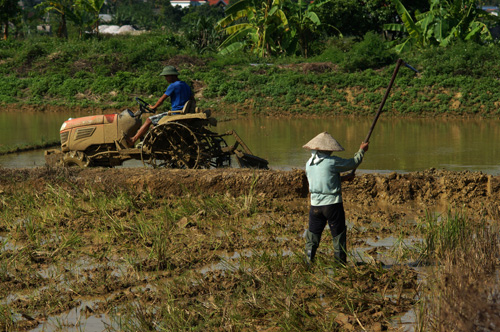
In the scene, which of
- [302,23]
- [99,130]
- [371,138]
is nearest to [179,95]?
[99,130]

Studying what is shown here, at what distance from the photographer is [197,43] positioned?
103ft

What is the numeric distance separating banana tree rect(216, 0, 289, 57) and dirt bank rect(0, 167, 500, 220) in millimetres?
16360

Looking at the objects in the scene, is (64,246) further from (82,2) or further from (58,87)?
(82,2)

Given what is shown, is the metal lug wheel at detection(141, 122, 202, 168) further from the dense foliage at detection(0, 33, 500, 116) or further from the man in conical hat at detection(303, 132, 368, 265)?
the dense foliage at detection(0, 33, 500, 116)

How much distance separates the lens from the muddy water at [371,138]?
1215cm

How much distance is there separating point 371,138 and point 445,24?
444 inches

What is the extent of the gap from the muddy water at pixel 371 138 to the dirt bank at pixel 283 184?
218 cm

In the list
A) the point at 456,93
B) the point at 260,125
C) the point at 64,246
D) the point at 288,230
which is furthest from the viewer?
the point at 456,93

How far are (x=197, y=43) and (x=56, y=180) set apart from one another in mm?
22945

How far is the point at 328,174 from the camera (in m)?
5.68

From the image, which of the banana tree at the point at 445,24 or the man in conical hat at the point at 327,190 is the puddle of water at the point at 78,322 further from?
the banana tree at the point at 445,24

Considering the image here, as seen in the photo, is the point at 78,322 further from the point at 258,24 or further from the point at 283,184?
the point at 258,24

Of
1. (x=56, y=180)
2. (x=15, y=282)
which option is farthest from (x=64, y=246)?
(x=56, y=180)

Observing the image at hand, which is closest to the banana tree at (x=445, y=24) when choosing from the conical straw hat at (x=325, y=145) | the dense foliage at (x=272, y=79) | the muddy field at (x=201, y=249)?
the dense foliage at (x=272, y=79)
